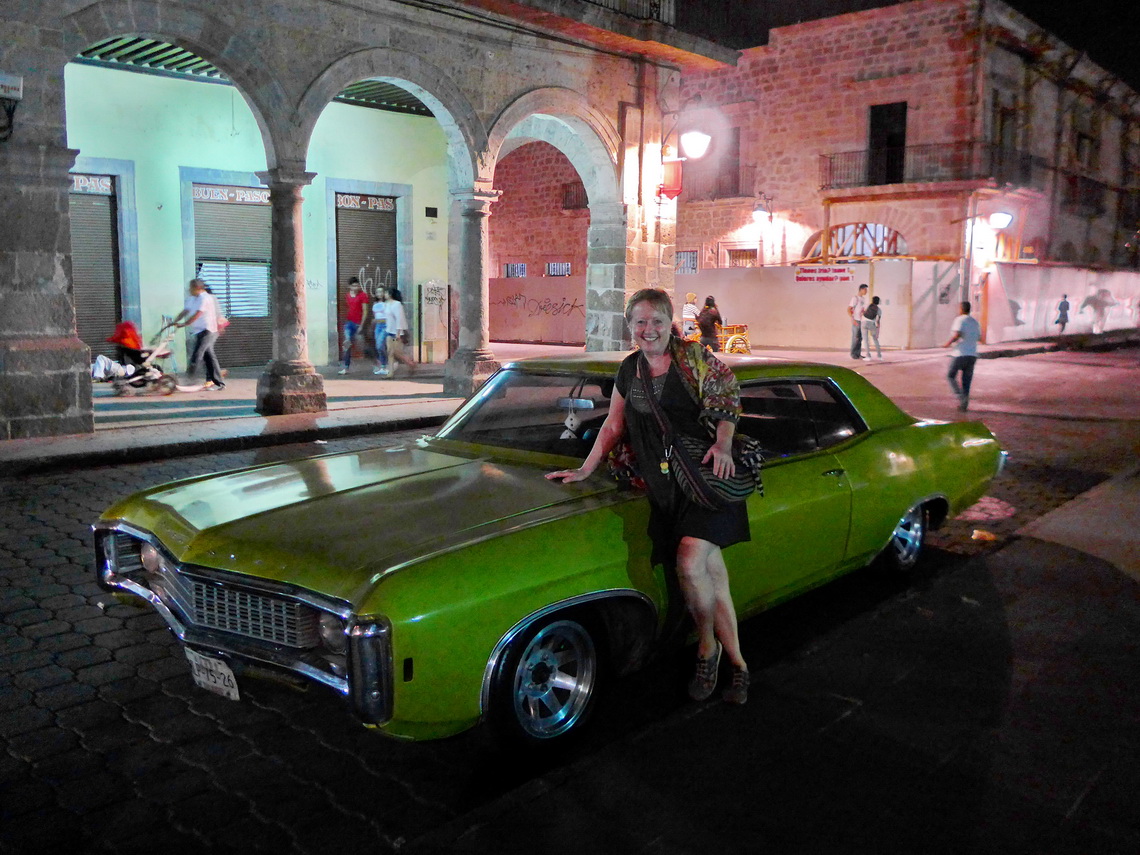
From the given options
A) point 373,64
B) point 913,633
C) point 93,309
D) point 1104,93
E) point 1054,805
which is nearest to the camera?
point 1054,805

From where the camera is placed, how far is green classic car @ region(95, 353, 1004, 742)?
2.83 m

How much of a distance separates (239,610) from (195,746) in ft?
2.08

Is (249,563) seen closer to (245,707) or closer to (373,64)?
(245,707)

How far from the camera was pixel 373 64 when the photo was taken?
12.3 m

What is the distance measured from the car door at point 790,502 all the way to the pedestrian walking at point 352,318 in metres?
12.8

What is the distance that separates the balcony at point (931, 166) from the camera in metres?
28.0

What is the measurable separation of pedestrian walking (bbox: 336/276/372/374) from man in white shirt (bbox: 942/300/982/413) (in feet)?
30.9

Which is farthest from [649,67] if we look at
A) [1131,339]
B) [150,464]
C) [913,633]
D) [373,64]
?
[1131,339]

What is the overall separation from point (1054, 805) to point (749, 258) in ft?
102

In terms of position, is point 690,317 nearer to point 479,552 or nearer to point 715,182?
point 715,182

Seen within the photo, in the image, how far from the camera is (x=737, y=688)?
3.61 meters

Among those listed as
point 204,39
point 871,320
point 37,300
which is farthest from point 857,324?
point 37,300

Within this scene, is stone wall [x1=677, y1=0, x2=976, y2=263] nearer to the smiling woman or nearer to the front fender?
the smiling woman

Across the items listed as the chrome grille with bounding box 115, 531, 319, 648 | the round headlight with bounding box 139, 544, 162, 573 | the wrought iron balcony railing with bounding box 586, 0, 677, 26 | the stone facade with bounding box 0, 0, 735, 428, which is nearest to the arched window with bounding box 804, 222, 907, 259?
the stone facade with bounding box 0, 0, 735, 428
